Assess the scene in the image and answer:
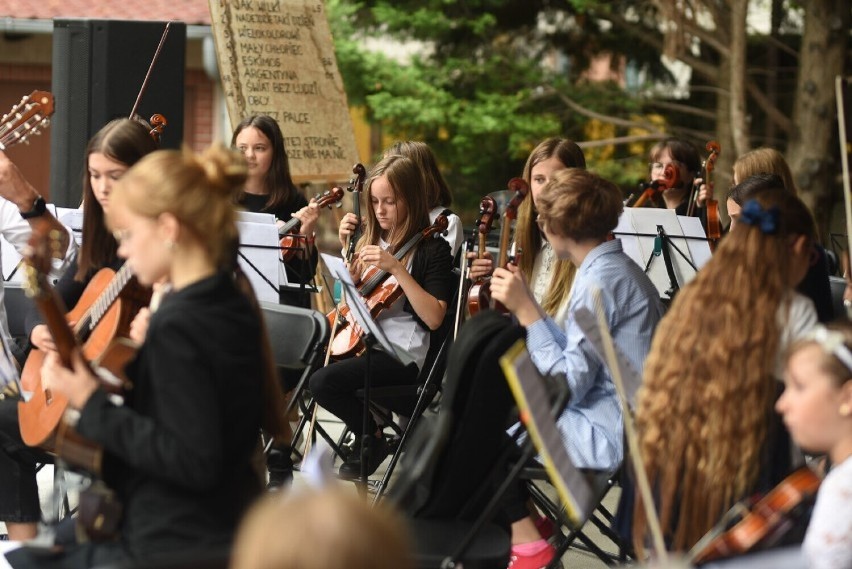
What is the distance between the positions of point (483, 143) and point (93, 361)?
9.42 meters

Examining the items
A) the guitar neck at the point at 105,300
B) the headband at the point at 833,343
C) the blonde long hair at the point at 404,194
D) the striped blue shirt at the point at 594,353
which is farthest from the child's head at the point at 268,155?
the headband at the point at 833,343

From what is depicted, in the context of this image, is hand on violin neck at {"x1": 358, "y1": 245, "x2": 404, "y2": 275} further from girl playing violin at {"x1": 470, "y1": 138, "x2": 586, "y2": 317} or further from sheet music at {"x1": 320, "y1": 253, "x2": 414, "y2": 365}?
girl playing violin at {"x1": 470, "y1": 138, "x2": 586, "y2": 317}

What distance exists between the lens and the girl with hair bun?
7.55 ft

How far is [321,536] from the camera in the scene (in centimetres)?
140

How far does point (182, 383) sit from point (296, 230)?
2.95m

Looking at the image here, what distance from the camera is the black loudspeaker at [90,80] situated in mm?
6488

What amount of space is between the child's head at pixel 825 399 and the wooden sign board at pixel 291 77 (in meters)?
4.53

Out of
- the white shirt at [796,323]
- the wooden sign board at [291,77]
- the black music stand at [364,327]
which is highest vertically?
the wooden sign board at [291,77]

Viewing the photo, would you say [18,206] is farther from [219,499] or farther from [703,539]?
[703,539]

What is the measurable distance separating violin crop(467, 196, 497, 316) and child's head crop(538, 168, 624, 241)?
1.05 feet

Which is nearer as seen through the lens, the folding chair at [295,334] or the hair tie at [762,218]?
the hair tie at [762,218]

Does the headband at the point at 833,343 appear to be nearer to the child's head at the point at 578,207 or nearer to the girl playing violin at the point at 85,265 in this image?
the child's head at the point at 578,207

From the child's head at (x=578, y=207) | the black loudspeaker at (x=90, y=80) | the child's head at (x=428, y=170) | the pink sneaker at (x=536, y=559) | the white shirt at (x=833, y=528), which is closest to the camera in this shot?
the white shirt at (x=833, y=528)

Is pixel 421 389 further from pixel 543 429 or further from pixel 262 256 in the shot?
pixel 543 429
